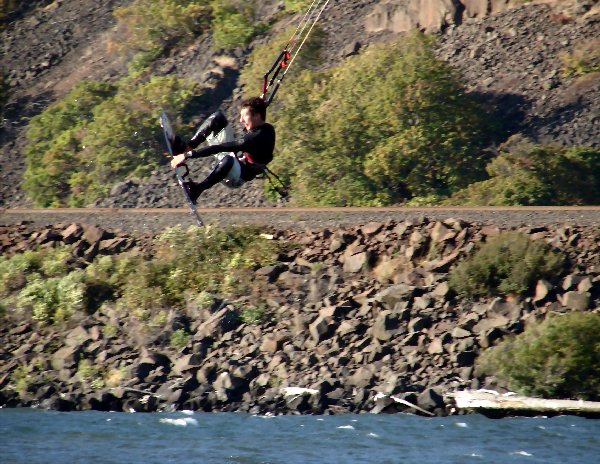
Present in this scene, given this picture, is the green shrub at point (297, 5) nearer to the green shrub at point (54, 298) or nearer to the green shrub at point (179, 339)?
the green shrub at point (54, 298)

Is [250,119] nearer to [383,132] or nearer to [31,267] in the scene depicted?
[31,267]

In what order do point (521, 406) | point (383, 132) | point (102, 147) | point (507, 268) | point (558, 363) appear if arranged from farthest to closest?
1. point (102, 147)
2. point (383, 132)
3. point (507, 268)
4. point (558, 363)
5. point (521, 406)

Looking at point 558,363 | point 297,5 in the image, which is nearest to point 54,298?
point 558,363

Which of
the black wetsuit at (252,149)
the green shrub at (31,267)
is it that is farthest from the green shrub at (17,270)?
the black wetsuit at (252,149)

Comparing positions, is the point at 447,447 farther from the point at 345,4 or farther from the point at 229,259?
the point at 345,4

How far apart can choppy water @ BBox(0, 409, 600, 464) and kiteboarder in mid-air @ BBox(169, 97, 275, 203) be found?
12.1ft

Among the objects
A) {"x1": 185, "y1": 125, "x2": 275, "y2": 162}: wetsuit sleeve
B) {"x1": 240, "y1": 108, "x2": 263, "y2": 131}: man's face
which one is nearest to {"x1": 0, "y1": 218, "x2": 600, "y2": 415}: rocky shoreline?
{"x1": 185, "y1": 125, "x2": 275, "y2": 162}: wetsuit sleeve

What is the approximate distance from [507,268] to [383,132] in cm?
1169

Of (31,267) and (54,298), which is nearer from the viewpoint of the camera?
(54,298)

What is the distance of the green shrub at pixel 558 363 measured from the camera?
16.1 metres

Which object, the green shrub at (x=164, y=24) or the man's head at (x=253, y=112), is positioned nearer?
the man's head at (x=253, y=112)

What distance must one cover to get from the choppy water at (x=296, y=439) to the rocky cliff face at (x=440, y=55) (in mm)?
13568

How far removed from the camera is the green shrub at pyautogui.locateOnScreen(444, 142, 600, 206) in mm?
26844

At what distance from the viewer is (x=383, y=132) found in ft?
95.7
